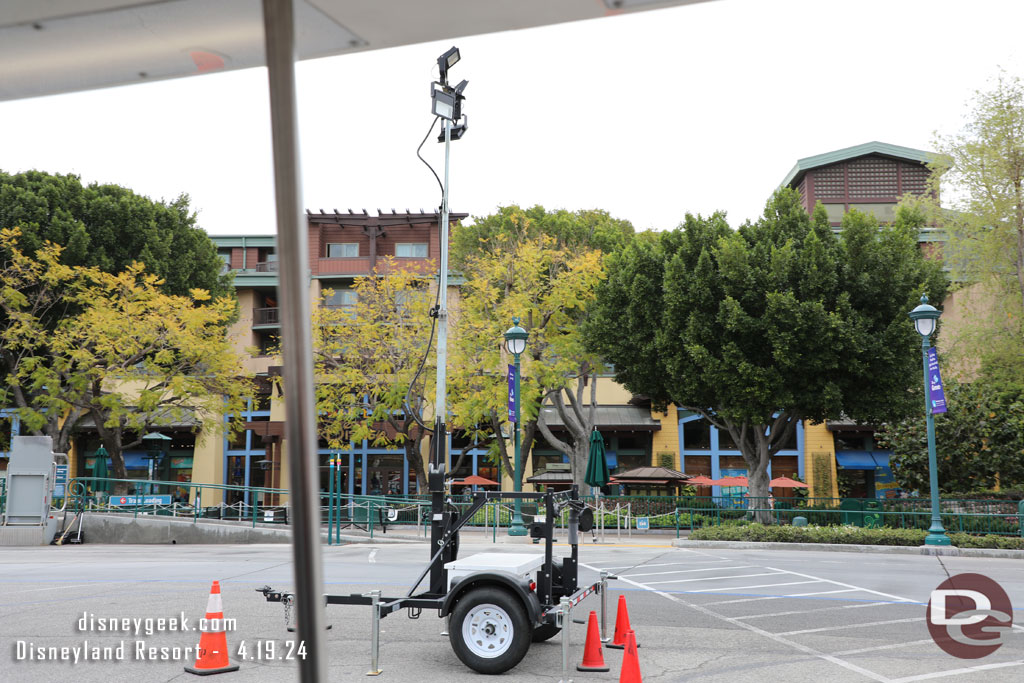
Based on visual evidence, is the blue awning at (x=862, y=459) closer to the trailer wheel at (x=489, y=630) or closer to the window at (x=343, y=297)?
the window at (x=343, y=297)

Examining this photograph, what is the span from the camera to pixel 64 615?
1105cm

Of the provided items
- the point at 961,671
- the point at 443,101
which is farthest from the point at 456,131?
the point at 961,671

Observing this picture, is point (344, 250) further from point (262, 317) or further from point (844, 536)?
point (844, 536)

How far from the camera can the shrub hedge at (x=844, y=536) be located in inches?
859

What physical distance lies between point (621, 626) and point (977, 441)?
24276 millimetres

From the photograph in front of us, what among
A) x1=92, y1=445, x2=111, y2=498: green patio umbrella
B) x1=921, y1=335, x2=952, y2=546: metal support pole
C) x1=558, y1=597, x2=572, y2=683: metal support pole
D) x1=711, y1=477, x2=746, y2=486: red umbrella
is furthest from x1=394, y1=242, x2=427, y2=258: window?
x1=558, y1=597, x2=572, y2=683: metal support pole

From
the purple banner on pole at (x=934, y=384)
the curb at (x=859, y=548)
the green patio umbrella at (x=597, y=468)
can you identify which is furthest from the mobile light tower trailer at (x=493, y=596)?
the purple banner on pole at (x=934, y=384)

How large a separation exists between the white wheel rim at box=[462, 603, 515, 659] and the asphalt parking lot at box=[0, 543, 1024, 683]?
1.01ft

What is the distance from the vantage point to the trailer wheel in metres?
7.96

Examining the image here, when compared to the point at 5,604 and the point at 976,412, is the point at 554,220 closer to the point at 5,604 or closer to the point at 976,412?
the point at 976,412

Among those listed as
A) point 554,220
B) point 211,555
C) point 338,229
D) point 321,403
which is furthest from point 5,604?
point 338,229

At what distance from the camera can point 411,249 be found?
46.9 meters

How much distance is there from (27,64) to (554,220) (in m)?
34.6

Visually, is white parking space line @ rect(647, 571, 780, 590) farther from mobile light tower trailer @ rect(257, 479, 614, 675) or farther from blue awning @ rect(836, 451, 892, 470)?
blue awning @ rect(836, 451, 892, 470)
